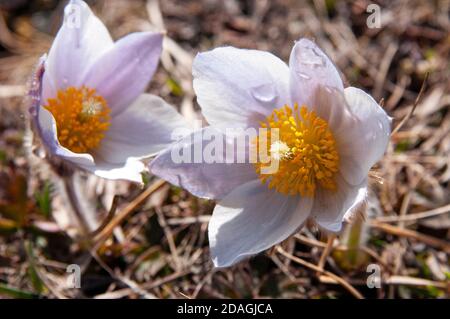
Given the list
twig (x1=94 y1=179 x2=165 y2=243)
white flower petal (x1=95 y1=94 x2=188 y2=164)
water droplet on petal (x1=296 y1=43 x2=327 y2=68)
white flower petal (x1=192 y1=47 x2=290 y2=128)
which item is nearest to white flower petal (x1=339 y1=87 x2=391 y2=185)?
water droplet on petal (x1=296 y1=43 x2=327 y2=68)

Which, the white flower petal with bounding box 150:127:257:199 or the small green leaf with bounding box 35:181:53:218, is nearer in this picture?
the white flower petal with bounding box 150:127:257:199

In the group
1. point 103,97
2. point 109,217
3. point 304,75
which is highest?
point 304,75

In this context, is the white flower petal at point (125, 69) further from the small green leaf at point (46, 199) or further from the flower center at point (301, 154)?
the flower center at point (301, 154)

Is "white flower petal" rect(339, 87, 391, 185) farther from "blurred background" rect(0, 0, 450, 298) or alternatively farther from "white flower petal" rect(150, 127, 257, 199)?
"white flower petal" rect(150, 127, 257, 199)

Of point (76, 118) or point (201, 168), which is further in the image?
point (76, 118)

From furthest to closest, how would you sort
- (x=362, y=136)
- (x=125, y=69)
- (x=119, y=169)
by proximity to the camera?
(x=125, y=69), (x=119, y=169), (x=362, y=136)

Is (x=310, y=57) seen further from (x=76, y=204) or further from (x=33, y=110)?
(x=76, y=204)

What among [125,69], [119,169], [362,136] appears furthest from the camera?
[125,69]

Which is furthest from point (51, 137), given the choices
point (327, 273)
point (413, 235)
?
point (413, 235)
